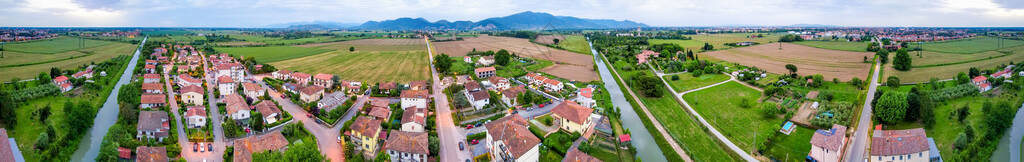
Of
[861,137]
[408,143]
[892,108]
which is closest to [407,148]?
[408,143]

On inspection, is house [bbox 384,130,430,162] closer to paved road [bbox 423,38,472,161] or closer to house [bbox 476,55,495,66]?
paved road [bbox 423,38,472,161]

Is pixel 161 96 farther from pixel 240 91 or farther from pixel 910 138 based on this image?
pixel 910 138

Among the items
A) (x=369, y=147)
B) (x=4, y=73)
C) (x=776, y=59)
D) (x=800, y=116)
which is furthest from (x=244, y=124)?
(x=776, y=59)

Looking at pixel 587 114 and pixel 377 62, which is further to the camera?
pixel 377 62

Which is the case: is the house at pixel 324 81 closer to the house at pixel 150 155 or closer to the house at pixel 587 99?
the house at pixel 150 155

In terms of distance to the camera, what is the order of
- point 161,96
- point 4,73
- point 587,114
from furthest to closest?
1. point 4,73
2. point 161,96
3. point 587,114

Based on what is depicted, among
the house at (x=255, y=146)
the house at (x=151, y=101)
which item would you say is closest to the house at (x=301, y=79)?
the house at (x=151, y=101)

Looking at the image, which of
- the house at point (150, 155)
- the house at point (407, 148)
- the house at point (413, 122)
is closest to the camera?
the house at point (150, 155)
